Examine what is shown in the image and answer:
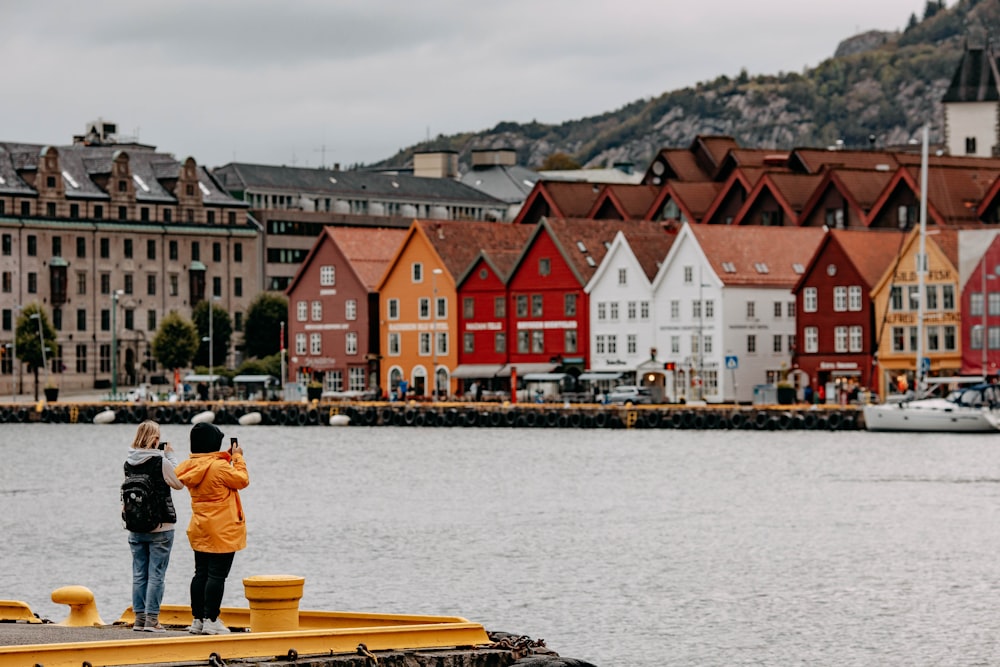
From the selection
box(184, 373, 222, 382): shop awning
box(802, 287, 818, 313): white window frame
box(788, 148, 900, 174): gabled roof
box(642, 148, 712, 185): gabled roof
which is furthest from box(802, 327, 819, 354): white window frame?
box(184, 373, 222, 382): shop awning

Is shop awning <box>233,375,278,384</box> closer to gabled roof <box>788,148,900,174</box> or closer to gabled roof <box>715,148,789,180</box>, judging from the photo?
gabled roof <box>715,148,789,180</box>

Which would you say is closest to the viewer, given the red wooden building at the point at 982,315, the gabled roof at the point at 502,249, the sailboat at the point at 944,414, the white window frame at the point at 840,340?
the sailboat at the point at 944,414

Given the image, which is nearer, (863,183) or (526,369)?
(526,369)

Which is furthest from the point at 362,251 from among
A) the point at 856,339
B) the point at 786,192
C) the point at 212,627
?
the point at 212,627

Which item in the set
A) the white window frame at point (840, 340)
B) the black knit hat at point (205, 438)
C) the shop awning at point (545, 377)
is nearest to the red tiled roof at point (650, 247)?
the shop awning at point (545, 377)

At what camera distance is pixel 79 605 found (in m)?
25.2

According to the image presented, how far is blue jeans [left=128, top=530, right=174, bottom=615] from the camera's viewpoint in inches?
977

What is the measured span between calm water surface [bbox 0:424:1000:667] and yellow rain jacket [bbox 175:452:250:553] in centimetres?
1234

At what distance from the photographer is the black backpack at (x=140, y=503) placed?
2447cm

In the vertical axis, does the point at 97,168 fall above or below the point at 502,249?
above

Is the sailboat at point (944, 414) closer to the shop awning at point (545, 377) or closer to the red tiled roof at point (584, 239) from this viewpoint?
the shop awning at point (545, 377)

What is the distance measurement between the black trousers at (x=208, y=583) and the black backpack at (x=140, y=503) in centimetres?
89

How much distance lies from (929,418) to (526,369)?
123 feet

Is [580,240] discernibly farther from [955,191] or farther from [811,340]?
[955,191]
